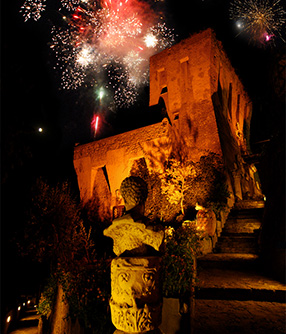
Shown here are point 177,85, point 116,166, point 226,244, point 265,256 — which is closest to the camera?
point 265,256

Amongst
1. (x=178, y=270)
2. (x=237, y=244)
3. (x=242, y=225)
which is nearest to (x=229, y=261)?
(x=237, y=244)

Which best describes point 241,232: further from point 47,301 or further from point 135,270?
point 135,270

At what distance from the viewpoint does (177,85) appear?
49.4 ft

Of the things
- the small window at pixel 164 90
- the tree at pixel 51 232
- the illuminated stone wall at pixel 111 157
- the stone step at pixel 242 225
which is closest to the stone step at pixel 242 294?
the tree at pixel 51 232

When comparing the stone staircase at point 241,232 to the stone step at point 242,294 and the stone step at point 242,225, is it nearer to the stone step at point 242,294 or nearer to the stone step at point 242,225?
the stone step at point 242,225

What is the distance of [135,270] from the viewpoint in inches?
94.4

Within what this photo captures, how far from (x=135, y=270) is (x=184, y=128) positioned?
12.4m

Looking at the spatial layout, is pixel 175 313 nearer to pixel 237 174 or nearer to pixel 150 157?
pixel 150 157

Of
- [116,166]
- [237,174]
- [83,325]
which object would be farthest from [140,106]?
[83,325]

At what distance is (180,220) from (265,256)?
4709 millimetres

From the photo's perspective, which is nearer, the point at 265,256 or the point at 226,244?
the point at 265,256

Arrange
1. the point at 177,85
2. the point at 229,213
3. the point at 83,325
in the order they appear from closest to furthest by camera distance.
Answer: the point at 83,325 < the point at 229,213 < the point at 177,85

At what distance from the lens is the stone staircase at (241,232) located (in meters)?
7.67

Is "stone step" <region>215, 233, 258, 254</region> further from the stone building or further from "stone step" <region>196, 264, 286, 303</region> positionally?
the stone building
